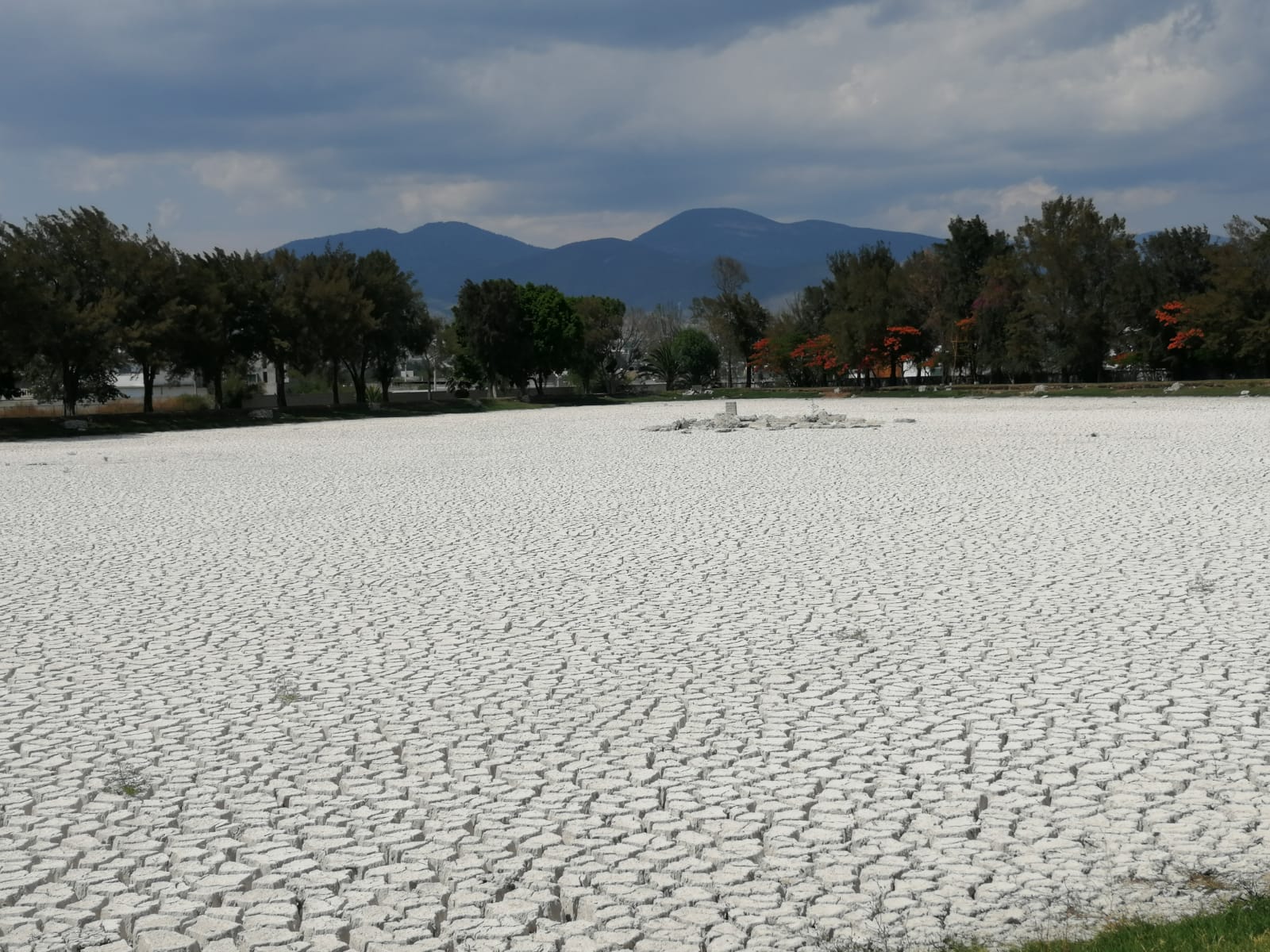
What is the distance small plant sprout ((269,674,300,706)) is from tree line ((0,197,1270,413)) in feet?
131

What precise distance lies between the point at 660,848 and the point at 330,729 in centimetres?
235

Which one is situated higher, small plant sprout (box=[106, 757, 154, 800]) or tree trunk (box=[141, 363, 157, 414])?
tree trunk (box=[141, 363, 157, 414])

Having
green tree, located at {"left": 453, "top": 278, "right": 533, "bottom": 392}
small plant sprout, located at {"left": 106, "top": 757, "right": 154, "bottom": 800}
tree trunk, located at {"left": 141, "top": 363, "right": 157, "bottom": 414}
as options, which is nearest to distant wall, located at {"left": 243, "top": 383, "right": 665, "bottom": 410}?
green tree, located at {"left": 453, "top": 278, "right": 533, "bottom": 392}

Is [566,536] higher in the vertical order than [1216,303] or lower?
lower

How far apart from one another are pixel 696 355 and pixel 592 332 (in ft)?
32.8

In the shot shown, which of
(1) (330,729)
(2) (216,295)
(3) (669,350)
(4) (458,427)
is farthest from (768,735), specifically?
(3) (669,350)

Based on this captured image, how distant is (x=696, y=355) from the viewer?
113500 mm

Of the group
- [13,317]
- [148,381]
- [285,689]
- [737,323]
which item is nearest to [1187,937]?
[285,689]

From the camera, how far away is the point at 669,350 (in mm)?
113688

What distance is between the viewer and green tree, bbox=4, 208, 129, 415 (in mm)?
44344

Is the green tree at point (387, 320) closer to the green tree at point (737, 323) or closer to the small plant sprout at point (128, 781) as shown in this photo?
the green tree at point (737, 323)

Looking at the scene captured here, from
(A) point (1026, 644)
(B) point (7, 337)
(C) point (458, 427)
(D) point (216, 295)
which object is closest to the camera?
(A) point (1026, 644)

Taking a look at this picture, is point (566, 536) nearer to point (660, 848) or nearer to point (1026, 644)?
point (1026, 644)

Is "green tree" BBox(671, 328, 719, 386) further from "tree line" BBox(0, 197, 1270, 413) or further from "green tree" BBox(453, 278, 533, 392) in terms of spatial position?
"green tree" BBox(453, 278, 533, 392)
